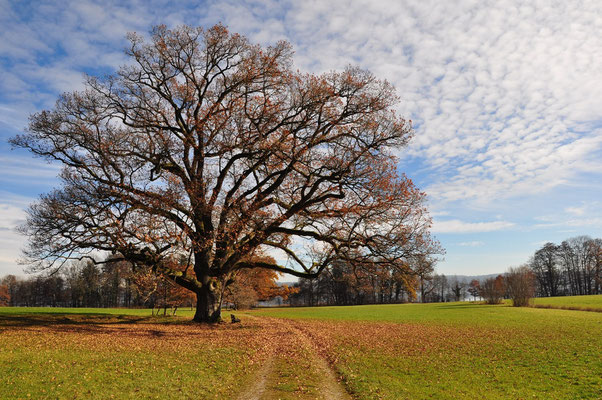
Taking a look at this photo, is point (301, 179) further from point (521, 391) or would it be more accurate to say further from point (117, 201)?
point (521, 391)

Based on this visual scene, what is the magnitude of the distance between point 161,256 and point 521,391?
727 inches

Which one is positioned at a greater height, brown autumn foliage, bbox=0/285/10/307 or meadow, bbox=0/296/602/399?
meadow, bbox=0/296/602/399

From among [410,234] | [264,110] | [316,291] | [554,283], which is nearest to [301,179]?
[264,110]

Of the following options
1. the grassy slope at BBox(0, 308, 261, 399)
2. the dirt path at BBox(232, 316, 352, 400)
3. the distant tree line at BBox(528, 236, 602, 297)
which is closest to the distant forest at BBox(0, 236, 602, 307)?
the distant tree line at BBox(528, 236, 602, 297)

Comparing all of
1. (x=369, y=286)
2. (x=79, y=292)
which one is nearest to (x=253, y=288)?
(x=369, y=286)

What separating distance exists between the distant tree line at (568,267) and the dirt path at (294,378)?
9844cm

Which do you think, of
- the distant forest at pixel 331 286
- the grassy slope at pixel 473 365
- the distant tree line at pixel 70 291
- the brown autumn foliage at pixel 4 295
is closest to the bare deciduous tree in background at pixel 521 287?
the distant forest at pixel 331 286

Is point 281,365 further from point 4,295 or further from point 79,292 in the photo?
point 4,295

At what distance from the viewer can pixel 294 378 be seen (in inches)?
426

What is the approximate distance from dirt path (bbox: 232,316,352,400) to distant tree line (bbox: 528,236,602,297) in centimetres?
9844

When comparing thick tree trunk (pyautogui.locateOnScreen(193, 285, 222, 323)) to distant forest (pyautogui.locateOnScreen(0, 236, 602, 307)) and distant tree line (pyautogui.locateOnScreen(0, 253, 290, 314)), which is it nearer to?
distant tree line (pyautogui.locateOnScreen(0, 253, 290, 314))

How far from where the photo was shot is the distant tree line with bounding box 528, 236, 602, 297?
85.2 meters

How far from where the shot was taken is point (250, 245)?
21.9 metres

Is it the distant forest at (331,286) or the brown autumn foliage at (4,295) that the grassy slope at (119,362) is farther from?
the brown autumn foliage at (4,295)
